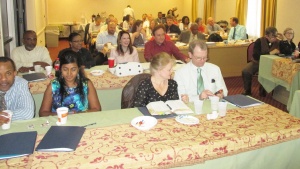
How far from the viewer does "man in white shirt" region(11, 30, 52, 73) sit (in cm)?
432

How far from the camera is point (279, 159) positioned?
2.20m

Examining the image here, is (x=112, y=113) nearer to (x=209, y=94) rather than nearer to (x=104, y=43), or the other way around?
(x=209, y=94)

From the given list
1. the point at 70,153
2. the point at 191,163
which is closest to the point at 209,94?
the point at 191,163

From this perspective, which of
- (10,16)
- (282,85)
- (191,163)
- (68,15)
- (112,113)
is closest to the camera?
(191,163)

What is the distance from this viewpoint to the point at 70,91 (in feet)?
8.95

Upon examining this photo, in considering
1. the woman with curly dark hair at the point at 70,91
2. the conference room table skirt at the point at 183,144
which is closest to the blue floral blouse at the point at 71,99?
the woman with curly dark hair at the point at 70,91

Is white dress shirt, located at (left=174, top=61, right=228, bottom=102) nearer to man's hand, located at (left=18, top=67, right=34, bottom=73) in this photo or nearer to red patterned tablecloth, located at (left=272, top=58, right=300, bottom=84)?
man's hand, located at (left=18, top=67, right=34, bottom=73)

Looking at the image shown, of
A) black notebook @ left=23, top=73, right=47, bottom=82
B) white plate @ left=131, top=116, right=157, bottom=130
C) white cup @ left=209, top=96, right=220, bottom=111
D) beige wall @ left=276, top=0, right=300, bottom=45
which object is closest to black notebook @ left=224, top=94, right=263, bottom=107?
white cup @ left=209, top=96, right=220, bottom=111

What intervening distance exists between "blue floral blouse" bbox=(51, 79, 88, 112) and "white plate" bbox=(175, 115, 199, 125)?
0.92 meters

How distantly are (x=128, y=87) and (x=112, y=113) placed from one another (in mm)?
510

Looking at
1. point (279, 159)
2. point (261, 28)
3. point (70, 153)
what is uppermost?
point (261, 28)

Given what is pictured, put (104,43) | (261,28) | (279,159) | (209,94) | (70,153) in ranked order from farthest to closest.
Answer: (261,28) < (104,43) < (209,94) < (279,159) < (70,153)

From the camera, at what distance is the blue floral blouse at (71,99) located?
268 cm

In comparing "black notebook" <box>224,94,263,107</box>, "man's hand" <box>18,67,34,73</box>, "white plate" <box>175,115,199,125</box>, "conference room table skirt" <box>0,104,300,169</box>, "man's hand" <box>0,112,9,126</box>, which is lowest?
"conference room table skirt" <box>0,104,300,169</box>
